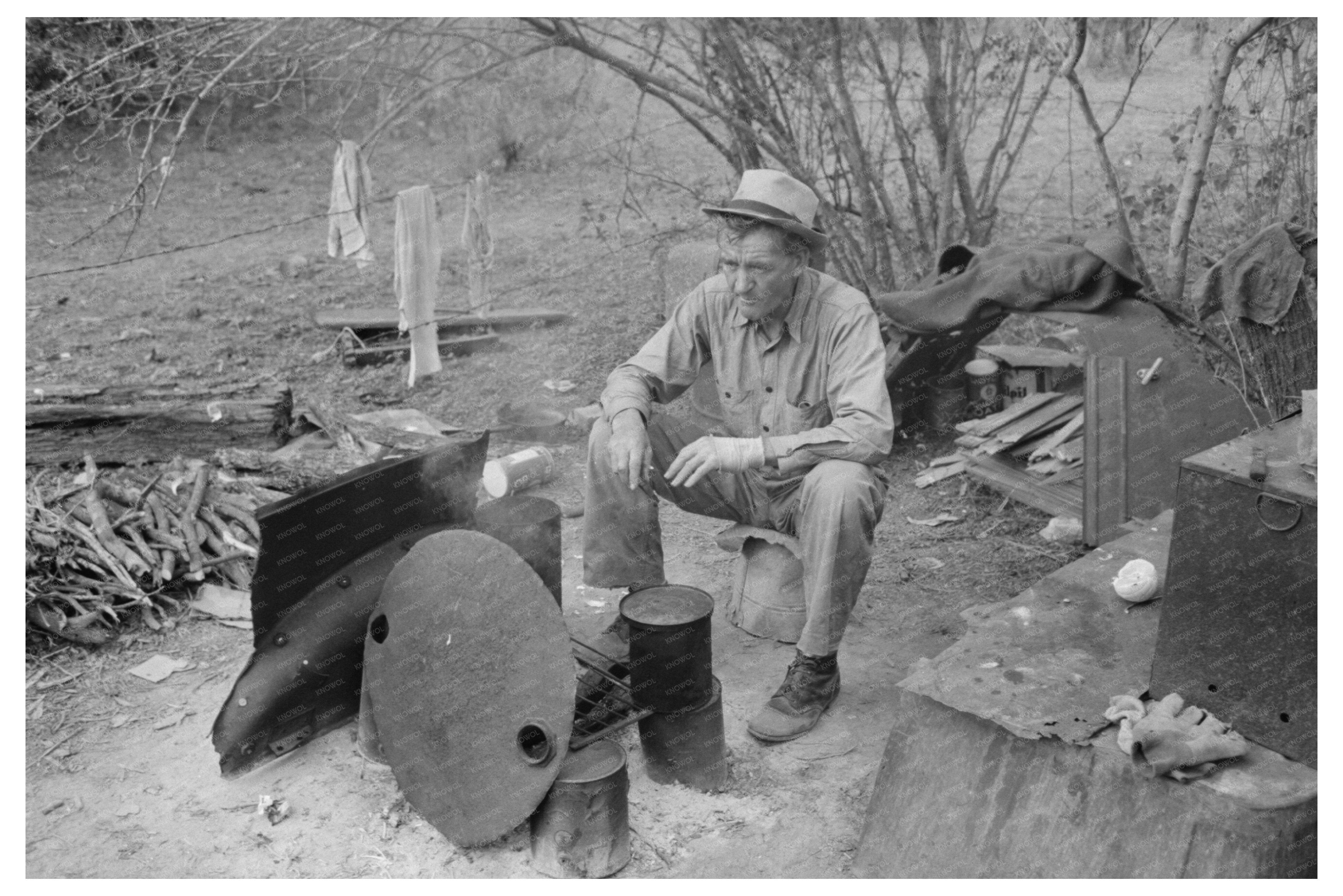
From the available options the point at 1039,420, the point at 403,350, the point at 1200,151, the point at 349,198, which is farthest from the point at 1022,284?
the point at 403,350

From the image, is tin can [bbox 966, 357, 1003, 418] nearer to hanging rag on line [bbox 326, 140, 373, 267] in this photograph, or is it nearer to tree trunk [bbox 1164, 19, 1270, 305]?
tree trunk [bbox 1164, 19, 1270, 305]

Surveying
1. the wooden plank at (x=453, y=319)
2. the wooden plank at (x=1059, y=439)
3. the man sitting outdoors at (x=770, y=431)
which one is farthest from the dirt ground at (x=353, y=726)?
the man sitting outdoors at (x=770, y=431)

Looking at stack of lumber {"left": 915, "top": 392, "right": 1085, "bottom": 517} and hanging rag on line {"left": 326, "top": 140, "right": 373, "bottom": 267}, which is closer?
stack of lumber {"left": 915, "top": 392, "right": 1085, "bottom": 517}

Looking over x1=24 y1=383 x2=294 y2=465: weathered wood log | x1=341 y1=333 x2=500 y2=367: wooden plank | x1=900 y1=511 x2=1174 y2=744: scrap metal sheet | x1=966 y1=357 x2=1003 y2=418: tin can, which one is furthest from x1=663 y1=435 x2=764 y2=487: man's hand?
x1=341 y1=333 x2=500 y2=367: wooden plank

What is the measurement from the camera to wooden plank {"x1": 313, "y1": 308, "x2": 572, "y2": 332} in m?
8.13

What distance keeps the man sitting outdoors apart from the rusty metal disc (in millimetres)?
746

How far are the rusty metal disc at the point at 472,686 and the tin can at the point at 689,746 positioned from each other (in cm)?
43

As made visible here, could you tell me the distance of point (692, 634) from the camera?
317 centimetres

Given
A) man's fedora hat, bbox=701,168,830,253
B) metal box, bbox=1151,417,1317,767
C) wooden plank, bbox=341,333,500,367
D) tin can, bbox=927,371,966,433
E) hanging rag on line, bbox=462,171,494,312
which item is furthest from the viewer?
hanging rag on line, bbox=462,171,494,312

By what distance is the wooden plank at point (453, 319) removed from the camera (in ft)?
26.7

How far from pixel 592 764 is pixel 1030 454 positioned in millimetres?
3222

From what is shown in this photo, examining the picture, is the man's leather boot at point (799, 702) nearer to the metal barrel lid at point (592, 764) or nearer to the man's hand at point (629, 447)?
the metal barrel lid at point (592, 764)

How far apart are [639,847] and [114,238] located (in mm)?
10686

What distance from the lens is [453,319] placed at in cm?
792
